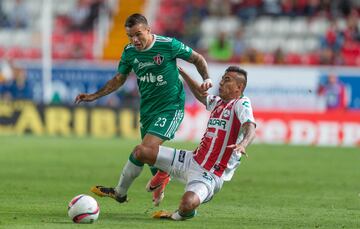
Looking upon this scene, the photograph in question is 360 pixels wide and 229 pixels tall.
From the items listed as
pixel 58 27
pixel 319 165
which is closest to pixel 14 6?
pixel 58 27

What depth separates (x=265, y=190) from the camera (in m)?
15.0

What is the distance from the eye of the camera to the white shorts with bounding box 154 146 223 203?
35.0 ft

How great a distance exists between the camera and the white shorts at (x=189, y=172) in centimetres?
1066

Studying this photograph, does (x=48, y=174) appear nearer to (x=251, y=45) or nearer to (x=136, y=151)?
(x=136, y=151)

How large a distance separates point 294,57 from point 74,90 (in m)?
7.39

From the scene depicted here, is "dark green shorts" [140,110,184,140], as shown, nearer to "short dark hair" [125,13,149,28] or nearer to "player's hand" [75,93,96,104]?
"player's hand" [75,93,96,104]

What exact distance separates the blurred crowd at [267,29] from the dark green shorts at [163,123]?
20.8 metres

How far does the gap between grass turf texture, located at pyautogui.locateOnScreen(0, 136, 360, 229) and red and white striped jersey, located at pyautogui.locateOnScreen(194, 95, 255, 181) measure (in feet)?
1.97

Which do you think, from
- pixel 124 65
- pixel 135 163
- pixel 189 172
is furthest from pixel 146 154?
pixel 124 65

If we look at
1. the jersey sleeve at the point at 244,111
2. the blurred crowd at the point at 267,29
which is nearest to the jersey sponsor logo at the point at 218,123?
the jersey sleeve at the point at 244,111

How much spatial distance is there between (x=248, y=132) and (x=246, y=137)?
0.11 meters

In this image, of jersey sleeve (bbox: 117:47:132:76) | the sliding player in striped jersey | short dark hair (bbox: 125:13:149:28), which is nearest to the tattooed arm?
the sliding player in striped jersey

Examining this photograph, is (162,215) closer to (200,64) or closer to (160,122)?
(160,122)

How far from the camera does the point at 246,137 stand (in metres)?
10.3
